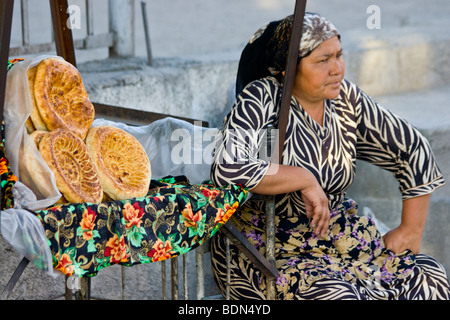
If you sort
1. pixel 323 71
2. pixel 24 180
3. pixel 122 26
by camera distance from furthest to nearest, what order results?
pixel 122 26, pixel 323 71, pixel 24 180

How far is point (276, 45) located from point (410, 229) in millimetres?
889

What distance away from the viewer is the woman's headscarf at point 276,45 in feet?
7.93

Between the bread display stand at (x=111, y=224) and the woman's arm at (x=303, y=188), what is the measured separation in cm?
10

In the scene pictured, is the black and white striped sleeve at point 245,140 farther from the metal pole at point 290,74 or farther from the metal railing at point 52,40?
the metal railing at point 52,40

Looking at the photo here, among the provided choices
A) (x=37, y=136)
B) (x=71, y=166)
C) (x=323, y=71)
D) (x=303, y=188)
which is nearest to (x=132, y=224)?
(x=71, y=166)

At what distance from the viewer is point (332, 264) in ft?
8.00

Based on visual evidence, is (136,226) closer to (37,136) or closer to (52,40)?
(37,136)

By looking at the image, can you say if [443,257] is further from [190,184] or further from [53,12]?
[53,12]

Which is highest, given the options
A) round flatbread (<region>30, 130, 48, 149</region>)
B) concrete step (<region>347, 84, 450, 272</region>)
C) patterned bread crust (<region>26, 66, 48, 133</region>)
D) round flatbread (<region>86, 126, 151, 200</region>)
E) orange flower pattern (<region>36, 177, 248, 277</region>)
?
patterned bread crust (<region>26, 66, 48, 133</region>)

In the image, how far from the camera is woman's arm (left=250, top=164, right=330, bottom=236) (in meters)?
2.30

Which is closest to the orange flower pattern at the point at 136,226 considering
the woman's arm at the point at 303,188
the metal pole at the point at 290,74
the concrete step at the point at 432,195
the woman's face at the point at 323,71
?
the woman's arm at the point at 303,188

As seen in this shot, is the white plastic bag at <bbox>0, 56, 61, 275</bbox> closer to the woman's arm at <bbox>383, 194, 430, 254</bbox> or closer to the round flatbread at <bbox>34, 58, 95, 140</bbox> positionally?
the round flatbread at <bbox>34, 58, 95, 140</bbox>

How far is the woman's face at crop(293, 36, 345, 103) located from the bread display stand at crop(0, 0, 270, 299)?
0.49m


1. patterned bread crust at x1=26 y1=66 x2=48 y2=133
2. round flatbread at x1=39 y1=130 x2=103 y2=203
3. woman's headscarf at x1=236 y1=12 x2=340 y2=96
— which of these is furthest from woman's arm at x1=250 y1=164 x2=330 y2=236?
patterned bread crust at x1=26 y1=66 x2=48 y2=133
